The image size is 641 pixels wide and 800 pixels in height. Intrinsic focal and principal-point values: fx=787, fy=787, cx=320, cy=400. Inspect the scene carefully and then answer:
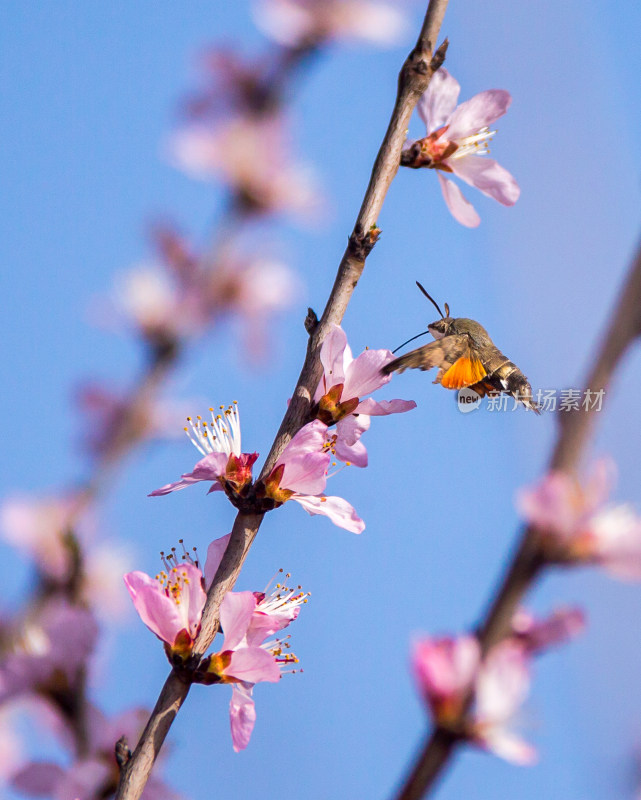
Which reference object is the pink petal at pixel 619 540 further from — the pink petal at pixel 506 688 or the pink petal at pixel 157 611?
the pink petal at pixel 157 611

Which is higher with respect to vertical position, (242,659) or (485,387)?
(485,387)

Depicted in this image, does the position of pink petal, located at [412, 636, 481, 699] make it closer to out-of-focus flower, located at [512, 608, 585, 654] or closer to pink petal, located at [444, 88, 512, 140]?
out-of-focus flower, located at [512, 608, 585, 654]

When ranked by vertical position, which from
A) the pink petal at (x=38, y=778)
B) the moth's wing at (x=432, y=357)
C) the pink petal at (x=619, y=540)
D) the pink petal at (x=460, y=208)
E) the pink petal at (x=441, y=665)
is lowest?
the pink petal at (x=38, y=778)

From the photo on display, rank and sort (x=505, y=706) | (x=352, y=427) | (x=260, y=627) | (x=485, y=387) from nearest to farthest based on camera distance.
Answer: (x=505, y=706) → (x=260, y=627) → (x=352, y=427) → (x=485, y=387)

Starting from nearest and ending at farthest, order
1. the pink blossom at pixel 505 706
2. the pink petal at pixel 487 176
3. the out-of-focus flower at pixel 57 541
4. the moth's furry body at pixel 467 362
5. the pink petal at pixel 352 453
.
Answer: the pink blossom at pixel 505 706
the moth's furry body at pixel 467 362
the pink petal at pixel 352 453
the pink petal at pixel 487 176
the out-of-focus flower at pixel 57 541

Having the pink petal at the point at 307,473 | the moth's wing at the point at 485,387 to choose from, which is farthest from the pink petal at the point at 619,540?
the pink petal at the point at 307,473

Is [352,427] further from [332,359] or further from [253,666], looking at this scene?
[253,666]

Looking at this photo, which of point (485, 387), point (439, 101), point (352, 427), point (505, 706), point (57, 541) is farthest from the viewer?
point (57, 541)

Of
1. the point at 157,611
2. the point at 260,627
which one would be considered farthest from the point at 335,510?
the point at 157,611
